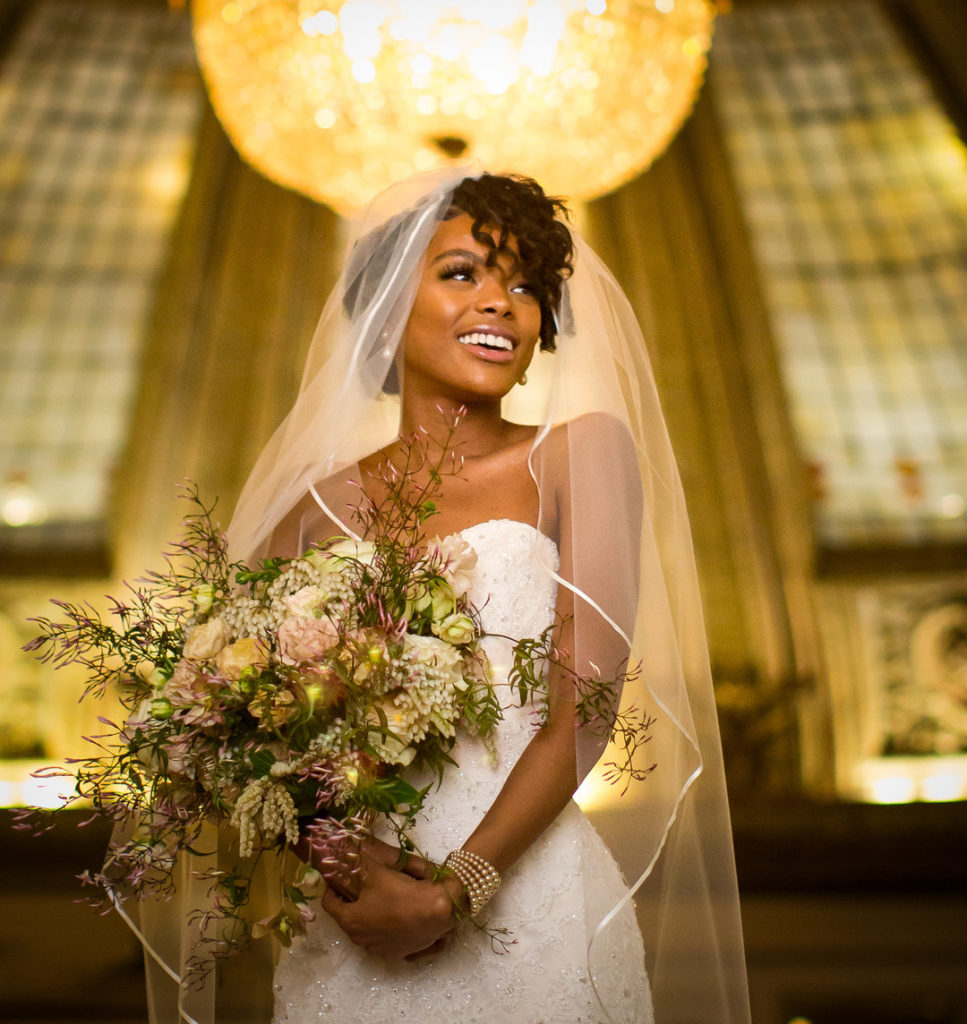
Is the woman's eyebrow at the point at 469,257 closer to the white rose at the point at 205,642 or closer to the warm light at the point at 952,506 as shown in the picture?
the white rose at the point at 205,642

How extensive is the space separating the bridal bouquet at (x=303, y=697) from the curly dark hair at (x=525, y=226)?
0.59 m

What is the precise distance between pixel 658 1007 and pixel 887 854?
14.5 feet

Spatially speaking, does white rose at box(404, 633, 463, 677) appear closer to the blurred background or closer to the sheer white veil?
the sheer white veil

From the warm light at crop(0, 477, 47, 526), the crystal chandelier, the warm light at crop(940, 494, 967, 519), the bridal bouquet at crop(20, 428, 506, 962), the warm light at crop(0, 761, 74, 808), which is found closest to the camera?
the bridal bouquet at crop(20, 428, 506, 962)

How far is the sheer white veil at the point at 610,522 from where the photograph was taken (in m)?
1.70

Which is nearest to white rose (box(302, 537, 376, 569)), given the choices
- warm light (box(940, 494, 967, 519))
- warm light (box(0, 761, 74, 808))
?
warm light (box(0, 761, 74, 808))

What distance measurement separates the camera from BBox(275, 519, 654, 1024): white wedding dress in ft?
5.30

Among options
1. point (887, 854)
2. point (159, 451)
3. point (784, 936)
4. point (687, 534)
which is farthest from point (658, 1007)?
point (159, 451)

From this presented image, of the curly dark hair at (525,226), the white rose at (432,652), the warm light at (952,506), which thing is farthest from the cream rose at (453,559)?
the warm light at (952,506)

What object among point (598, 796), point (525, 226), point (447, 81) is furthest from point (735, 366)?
point (598, 796)

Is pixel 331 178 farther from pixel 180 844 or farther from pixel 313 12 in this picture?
pixel 180 844

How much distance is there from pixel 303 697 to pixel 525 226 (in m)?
0.99

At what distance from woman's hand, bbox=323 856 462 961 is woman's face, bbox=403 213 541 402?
2.80ft

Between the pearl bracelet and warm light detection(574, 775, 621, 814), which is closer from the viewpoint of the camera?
the pearl bracelet
